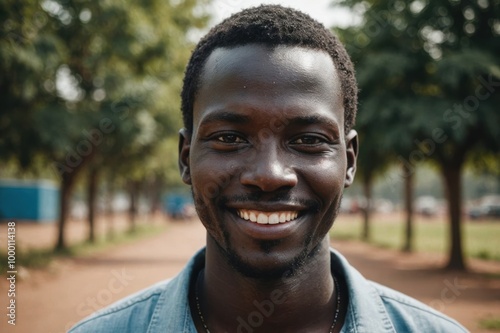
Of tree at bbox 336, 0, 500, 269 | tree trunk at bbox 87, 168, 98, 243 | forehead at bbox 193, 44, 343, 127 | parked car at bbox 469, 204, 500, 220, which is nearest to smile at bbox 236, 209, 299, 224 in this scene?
forehead at bbox 193, 44, 343, 127

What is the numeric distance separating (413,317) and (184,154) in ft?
3.81

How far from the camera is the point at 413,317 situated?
6.75ft

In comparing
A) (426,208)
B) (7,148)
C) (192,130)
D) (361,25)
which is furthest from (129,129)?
(426,208)

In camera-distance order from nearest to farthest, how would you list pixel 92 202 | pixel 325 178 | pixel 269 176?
pixel 269 176 < pixel 325 178 < pixel 92 202

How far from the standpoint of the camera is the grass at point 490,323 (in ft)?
24.0

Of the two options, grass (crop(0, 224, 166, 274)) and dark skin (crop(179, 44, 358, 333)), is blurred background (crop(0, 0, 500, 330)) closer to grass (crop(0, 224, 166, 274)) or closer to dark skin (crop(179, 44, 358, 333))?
grass (crop(0, 224, 166, 274))

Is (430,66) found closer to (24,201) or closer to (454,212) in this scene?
(454,212)

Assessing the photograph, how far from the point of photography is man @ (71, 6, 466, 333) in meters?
1.86

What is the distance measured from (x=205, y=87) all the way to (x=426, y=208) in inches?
2149

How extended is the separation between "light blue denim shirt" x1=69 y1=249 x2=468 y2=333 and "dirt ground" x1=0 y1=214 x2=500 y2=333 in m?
5.58

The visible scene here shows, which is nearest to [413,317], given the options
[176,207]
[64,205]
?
[64,205]

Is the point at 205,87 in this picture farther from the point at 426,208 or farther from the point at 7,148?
the point at 426,208

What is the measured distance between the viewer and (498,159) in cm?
1433

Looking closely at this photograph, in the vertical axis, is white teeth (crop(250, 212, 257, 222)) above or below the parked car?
above
